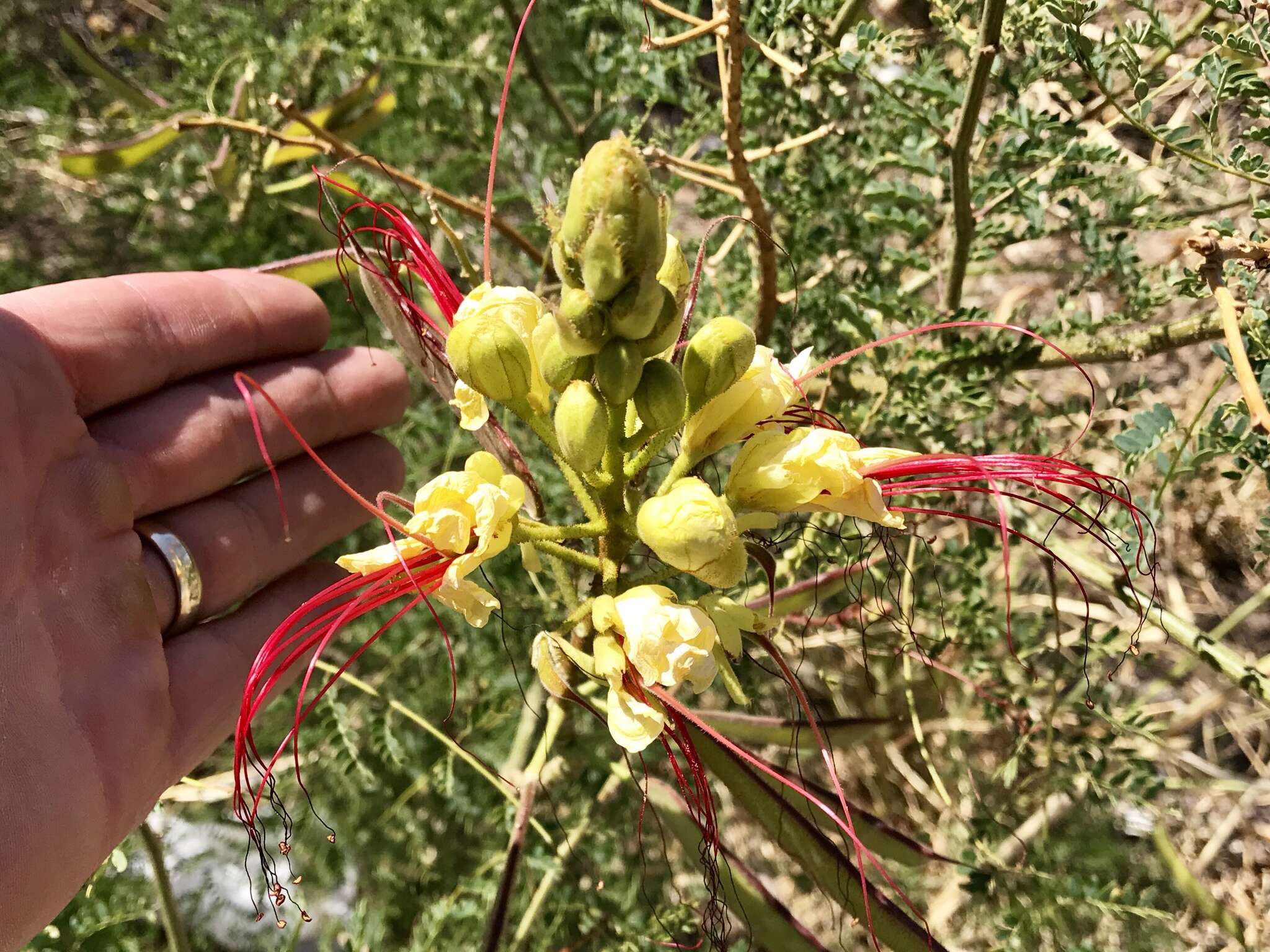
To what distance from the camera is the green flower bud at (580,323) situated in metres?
0.76

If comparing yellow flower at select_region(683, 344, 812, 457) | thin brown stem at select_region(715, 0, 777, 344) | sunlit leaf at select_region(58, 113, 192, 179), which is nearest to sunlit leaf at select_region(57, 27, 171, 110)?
sunlit leaf at select_region(58, 113, 192, 179)

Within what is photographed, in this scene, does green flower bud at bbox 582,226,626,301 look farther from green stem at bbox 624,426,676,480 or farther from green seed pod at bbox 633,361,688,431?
green stem at bbox 624,426,676,480

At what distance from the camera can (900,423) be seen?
4.35 feet

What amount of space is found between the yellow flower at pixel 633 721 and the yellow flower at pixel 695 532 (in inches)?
5.3

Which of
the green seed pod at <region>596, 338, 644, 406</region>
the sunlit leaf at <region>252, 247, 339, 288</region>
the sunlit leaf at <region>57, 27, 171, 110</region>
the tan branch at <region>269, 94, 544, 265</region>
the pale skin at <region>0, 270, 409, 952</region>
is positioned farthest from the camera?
the sunlit leaf at <region>57, 27, 171, 110</region>

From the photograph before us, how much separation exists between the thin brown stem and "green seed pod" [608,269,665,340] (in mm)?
467

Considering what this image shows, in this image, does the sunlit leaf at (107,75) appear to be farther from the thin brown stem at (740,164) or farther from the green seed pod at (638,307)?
the green seed pod at (638,307)

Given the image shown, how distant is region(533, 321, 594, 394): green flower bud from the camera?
0.85m

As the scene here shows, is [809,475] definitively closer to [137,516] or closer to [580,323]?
[580,323]

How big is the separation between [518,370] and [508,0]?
1284 millimetres

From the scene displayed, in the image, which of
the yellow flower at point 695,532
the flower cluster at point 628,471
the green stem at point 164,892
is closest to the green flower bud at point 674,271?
the flower cluster at point 628,471

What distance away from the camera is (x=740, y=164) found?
47.3 inches

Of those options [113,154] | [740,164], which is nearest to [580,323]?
[740,164]

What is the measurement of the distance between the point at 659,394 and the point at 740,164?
1.70 ft
